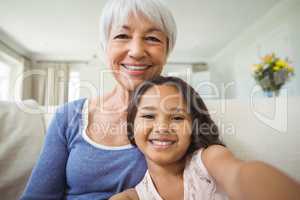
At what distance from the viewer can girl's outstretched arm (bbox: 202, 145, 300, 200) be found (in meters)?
0.39

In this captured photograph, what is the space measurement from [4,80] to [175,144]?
Result: 5094 mm

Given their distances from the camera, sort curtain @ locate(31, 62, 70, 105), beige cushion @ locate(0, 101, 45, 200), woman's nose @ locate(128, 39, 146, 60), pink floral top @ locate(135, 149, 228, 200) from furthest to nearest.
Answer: curtain @ locate(31, 62, 70, 105), beige cushion @ locate(0, 101, 45, 200), woman's nose @ locate(128, 39, 146, 60), pink floral top @ locate(135, 149, 228, 200)

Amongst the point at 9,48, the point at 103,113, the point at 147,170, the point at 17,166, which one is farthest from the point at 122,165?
the point at 9,48

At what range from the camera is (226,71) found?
503cm

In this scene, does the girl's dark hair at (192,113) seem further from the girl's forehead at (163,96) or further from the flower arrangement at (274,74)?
the flower arrangement at (274,74)

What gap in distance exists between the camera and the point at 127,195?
25.9 inches

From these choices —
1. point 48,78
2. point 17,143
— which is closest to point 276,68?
point 17,143

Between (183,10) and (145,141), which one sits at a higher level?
(183,10)

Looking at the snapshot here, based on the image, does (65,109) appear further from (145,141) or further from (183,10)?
(183,10)

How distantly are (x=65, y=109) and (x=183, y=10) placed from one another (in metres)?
3.00

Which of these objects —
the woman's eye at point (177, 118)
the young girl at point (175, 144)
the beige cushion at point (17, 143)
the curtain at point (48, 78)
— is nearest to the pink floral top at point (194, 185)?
the young girl at point (175, 144)

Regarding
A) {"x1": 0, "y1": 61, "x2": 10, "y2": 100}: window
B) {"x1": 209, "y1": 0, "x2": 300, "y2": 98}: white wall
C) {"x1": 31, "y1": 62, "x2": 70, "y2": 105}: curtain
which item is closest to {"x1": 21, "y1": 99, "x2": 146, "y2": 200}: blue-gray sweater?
{"x1": 209, "y1": 0, "x2": 300, "y2": 98}: white wall

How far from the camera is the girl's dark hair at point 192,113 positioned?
2.37 feet

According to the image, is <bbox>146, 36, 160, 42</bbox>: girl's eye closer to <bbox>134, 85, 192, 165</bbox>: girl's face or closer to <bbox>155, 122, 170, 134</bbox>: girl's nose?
<bbox>134, 85, 192, 165</bbox>: girl's face
